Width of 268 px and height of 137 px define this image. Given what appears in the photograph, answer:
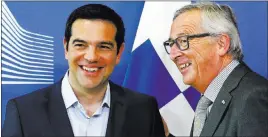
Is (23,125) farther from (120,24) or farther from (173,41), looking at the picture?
(173,41)

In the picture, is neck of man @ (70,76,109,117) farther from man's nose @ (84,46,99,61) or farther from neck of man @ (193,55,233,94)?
neck of man @ (193,55,233,94)

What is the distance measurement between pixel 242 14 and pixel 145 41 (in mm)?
551

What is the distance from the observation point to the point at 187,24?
1.84 metres

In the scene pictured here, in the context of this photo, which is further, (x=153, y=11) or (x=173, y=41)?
(x=153, y=11)

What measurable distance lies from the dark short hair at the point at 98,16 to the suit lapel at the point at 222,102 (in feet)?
1.84

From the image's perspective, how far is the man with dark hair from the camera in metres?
1.83

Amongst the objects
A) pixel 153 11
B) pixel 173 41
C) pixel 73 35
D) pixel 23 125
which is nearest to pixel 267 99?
pixel 173 41

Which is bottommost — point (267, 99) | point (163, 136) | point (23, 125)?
point (163, 136)

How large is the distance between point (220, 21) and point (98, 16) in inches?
22.8

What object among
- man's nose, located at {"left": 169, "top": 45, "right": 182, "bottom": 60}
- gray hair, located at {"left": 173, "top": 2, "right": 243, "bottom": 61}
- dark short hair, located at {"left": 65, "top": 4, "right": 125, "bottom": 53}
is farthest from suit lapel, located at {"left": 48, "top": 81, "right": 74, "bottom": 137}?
gray hair, located at {"left": 173, "top": 2, "right": 243, "bottom": 61}

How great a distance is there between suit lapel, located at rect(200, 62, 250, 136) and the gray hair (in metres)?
0.13

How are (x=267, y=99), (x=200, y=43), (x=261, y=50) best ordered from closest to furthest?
(x=267, y=99) < (x=200, y=43) < (x=261, y=50)

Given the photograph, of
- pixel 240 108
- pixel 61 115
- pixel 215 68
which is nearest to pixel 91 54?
pixel 61 115

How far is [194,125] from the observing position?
6.55 feet
